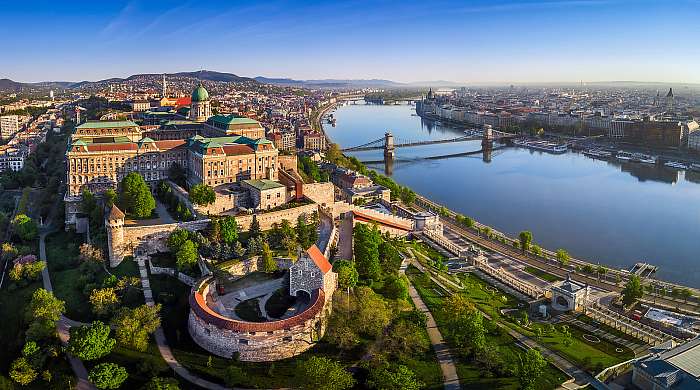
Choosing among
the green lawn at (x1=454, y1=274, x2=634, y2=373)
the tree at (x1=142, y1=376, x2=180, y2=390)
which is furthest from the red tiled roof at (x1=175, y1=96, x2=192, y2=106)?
the tree at (x1=142, y1=376, x2=180, y2=390)

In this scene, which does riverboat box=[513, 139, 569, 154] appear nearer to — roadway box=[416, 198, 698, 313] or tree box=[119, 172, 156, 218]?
roadway box=[416, 198, 698, 313]

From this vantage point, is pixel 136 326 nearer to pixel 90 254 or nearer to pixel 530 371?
pixel 90 254

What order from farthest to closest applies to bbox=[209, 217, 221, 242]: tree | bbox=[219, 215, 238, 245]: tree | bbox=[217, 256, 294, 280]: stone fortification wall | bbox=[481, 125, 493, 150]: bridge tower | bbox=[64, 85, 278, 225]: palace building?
bbox=[481, 125, 493, 150]: bridge tower → bbox=[64, 85, 278, 225]: palace building → bbox=[209, 217, 221, 242]: tree → bbox=[219, 215, 238, 245]: tree → bbox=[217, 256, 294, 280]: stone fortification wall

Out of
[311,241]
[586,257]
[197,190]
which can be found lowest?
[586,257]

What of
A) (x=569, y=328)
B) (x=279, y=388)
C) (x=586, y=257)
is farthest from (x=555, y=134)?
(x=279, y=388)

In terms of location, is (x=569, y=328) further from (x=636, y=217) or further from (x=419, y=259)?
(x=636, y=217)

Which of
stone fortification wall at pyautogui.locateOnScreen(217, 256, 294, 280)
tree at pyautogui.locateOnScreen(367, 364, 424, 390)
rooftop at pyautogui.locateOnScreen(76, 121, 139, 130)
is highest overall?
rooftop at pyautogui.locateOnScreen(76, 121, 139, 130)
